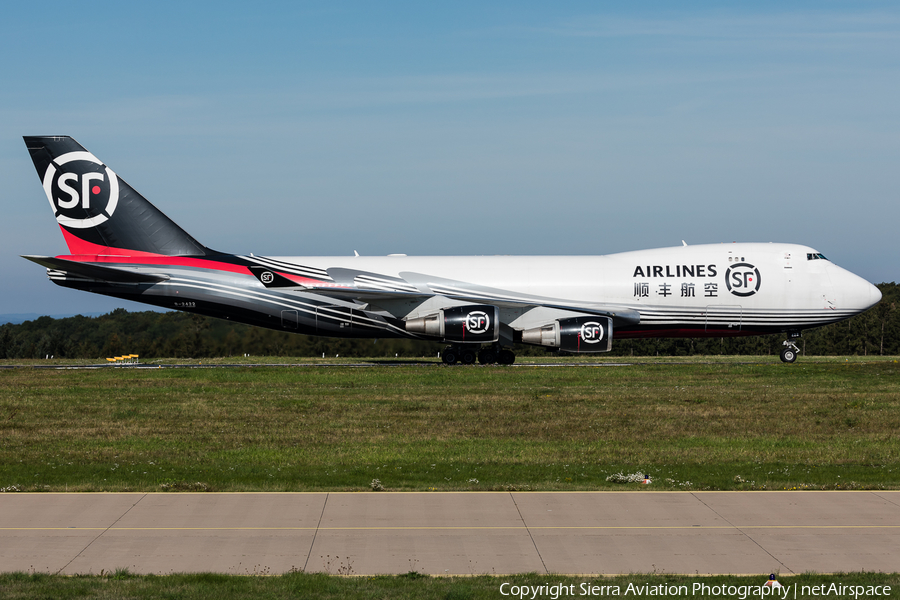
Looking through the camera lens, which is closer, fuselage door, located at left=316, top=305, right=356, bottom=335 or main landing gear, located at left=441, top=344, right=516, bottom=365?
fuselage door, located at left=316, top=305, right=356, bottom=335

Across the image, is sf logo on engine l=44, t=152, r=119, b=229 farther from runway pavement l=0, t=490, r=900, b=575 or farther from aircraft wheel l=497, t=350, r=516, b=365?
runway pavement l=0, t=490, r=900, b=575

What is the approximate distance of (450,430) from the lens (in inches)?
802

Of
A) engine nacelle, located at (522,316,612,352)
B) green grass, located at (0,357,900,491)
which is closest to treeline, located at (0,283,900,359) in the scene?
engine nacelle, located at (522,316,612,352)

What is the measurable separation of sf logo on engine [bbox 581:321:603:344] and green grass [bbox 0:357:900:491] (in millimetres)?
3028

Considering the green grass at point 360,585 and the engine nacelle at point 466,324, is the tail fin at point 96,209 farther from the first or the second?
the green grass at point 360,585

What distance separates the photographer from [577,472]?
15.1 meters

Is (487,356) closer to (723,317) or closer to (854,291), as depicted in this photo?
(723,317)

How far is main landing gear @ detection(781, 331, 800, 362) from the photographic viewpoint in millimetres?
39219

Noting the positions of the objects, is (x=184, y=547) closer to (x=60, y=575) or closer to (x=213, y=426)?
Answer: (x=60, y=575)

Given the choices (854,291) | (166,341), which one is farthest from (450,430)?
(166,341)

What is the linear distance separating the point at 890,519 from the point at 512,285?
27700mm

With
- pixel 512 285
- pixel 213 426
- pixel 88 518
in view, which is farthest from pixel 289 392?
pixel 88 518

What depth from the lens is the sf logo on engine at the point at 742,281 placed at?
3838 centimetres

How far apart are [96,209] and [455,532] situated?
32331 millimetres
